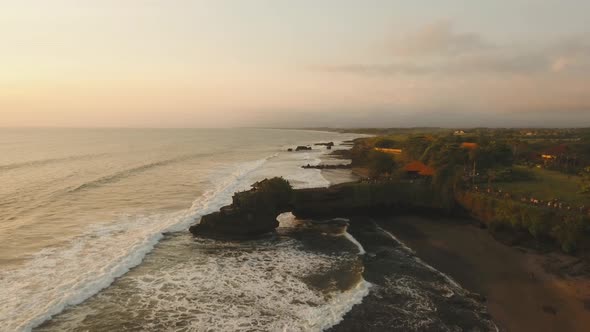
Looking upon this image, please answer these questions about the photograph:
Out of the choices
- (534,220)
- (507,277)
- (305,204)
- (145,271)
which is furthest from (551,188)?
(145,271)

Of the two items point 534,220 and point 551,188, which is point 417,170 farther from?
point 534,220

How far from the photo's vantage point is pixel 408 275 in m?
19.5

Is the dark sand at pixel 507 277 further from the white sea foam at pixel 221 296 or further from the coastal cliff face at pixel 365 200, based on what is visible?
the white sea foam at pixel 221 296

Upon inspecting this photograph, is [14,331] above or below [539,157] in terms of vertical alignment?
below

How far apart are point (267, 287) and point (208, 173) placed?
1515 inches

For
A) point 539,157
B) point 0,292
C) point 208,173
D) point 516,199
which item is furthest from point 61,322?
point 539,157

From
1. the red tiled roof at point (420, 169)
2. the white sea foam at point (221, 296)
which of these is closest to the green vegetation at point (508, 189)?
the red tiled roof at point (420, 169)

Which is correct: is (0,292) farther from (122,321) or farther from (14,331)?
(122,321)

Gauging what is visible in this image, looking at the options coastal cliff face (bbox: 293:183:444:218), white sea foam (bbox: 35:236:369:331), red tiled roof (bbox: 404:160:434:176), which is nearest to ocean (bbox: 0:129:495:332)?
white sea foam (bbox: 35:236:369:331)

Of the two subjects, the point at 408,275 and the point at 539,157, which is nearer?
the point at 408,275

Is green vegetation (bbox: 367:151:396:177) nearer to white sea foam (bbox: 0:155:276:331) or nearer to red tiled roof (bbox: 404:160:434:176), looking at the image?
red tiled roof (bbox: 404:160:434:176)

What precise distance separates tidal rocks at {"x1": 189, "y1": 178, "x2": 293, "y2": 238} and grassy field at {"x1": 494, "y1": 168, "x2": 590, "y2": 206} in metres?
18.7

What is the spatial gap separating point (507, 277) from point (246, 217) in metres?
16.2

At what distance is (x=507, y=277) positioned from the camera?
19438 mm
